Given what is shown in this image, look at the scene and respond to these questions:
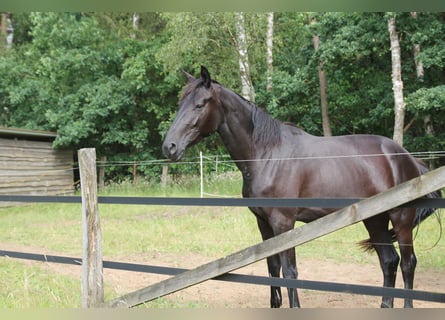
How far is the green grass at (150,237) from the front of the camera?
3906 mm

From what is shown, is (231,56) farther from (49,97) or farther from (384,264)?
(384,264)

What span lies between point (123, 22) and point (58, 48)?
9.32 feet

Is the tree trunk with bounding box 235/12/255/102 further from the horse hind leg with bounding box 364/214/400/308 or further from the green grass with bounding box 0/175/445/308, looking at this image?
the horse hind leg with bounding box 364/214/400/308

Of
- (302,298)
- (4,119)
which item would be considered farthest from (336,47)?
(4,119)

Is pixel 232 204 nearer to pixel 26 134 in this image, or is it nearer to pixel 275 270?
pixel 275 270

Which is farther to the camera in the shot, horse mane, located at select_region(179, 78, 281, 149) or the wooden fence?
horse mane, located at select_region(179, 78, 281, 149)

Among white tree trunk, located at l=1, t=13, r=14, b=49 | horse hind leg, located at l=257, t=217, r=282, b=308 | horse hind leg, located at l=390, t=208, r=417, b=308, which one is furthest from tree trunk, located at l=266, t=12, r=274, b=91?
white tree trunk, located at l=1, t=13, r=14, b=49

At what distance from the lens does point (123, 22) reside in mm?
16719

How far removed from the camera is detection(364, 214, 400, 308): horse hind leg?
350 cm

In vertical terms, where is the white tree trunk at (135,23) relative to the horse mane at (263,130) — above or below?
above

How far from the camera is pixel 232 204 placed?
91.1 inches

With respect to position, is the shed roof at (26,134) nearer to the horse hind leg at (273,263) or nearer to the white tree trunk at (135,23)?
the white tree trunk at (135,23)

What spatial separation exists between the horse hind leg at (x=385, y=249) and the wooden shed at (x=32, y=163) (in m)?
9.29

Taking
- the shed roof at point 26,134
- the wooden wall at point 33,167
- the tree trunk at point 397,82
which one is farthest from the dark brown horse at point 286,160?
the shed roof at point 26,134
